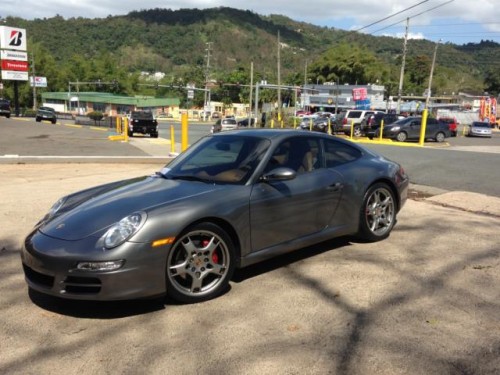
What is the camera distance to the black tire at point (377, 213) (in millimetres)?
5586

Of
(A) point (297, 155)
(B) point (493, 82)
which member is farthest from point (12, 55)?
(B) point (493, 82)

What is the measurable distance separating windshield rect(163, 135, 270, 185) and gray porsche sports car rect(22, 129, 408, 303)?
13mm

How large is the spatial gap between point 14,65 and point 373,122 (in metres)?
44.5

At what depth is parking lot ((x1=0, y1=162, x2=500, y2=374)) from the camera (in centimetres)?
315

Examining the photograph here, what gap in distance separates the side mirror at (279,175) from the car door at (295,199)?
2.4 inches

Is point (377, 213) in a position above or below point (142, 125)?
above

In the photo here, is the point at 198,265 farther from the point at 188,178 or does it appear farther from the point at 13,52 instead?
the point at 13,52

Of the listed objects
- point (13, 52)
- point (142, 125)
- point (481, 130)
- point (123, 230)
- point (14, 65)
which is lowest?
point (481, 130)

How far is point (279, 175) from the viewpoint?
174 inches

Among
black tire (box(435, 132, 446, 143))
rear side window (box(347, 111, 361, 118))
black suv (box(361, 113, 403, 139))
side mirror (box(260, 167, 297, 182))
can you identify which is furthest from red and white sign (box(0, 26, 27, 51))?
side mirror (box(260, 167, 297, 182))

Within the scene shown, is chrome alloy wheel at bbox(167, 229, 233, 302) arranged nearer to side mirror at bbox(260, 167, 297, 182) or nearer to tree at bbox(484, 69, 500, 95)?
side mirror at bbox(260, 167, 297, 182)

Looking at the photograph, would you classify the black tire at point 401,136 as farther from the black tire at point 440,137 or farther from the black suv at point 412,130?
the black tire at point 440,137

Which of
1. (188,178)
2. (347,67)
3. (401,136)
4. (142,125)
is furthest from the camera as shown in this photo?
(347,67)

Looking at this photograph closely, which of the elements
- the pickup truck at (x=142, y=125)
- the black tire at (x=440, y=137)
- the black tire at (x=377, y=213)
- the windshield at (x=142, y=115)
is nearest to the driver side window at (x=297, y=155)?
the black tire at (x=377, y=213)
